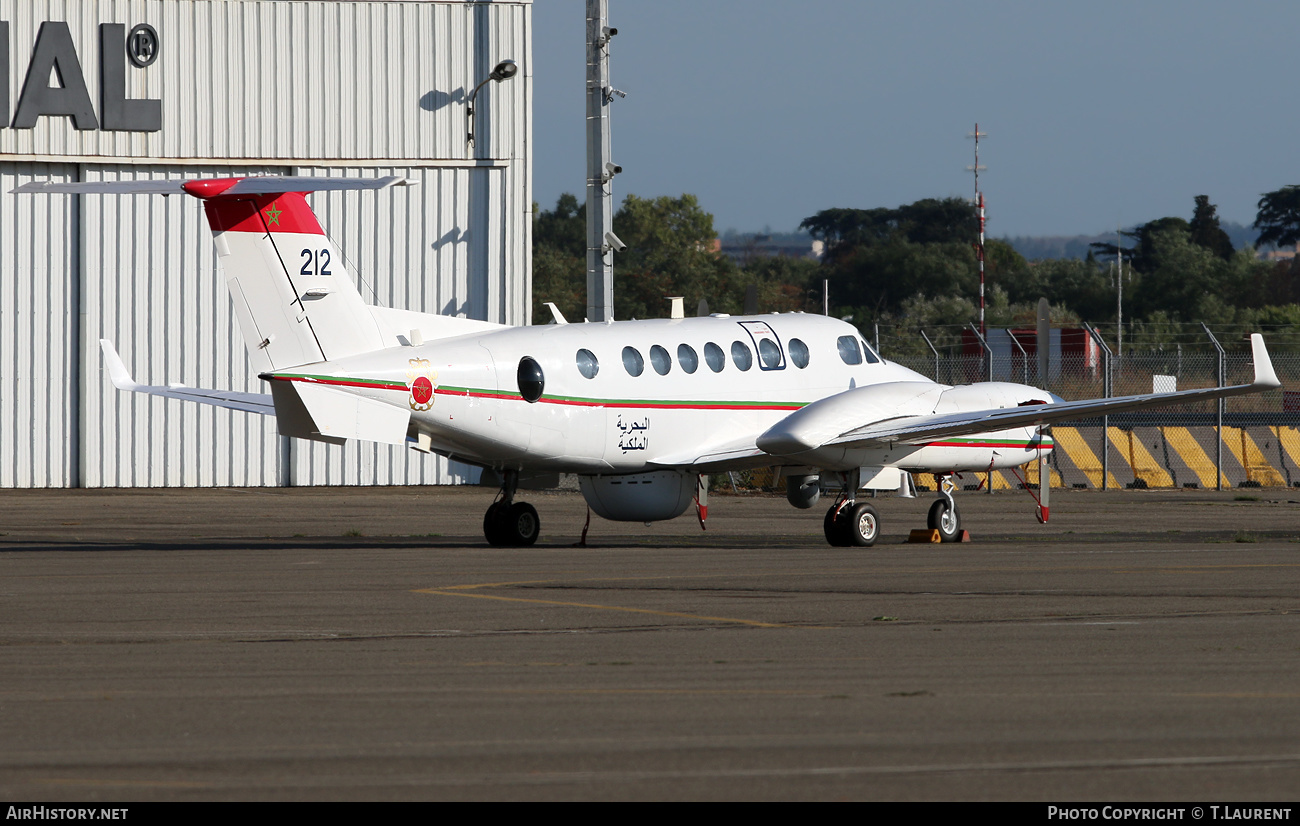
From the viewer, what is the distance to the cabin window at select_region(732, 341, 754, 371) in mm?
21812

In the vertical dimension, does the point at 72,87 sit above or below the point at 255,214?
above

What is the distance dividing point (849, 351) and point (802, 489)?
7.25ft

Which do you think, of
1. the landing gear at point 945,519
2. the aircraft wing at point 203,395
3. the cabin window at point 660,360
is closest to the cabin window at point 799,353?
the cabin window at point 660,360

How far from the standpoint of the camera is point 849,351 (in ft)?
75.8

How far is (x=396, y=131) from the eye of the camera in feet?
120

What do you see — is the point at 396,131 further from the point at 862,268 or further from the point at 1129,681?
the point at 862,268

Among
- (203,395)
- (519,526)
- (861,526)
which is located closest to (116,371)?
(203,395)

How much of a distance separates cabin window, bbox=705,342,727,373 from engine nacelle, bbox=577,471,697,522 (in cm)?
151

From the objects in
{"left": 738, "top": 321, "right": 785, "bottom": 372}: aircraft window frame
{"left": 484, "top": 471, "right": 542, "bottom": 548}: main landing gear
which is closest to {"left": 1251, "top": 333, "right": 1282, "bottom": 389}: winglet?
{"left": 738, "top": 321, "right": 785, "bottom": 372}: aircraft window frame

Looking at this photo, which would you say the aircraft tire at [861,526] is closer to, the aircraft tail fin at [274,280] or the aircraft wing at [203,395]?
the aircraft tail fin at [274,280]

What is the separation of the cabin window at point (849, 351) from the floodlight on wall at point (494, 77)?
1543cm

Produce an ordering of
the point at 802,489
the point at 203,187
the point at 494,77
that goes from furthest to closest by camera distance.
Answer: the point at 494,77, the point at 802,489, the point at 203,187

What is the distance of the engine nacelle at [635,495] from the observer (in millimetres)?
21000

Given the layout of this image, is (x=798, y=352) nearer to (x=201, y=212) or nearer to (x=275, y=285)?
(x=275, y=285)
